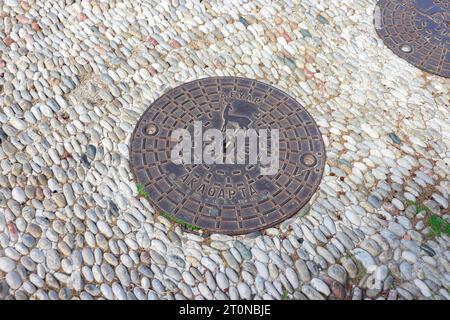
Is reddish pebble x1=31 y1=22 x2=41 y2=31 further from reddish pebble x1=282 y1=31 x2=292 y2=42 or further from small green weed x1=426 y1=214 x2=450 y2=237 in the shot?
small green weed x1=426 y1=214 x2=450 y2=237

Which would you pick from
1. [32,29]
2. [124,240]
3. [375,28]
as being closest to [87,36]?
[32,29]

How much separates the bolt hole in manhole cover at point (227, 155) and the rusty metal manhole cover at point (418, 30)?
1.32 m

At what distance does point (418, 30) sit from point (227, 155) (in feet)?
7.90

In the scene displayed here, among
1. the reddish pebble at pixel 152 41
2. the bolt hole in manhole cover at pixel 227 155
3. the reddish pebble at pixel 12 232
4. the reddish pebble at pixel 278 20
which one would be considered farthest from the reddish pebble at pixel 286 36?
the reddish pebble at pixel 12 232

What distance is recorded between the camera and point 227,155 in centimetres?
379

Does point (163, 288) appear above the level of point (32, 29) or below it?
below

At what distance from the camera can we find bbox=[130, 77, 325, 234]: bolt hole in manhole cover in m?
3.55

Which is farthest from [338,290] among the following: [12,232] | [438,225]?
[12,232]

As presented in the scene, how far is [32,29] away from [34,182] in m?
1.67

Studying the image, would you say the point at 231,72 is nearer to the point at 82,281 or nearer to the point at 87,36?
the point at 87,36

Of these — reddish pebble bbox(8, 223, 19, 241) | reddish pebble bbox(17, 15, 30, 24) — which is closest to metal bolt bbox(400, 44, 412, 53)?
reddish pebble bbox(17, 15, 30, 24)

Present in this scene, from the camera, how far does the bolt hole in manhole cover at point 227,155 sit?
355 cm

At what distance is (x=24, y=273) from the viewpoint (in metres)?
3.23

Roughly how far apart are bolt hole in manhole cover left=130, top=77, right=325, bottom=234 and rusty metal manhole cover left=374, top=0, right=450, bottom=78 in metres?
1.32
